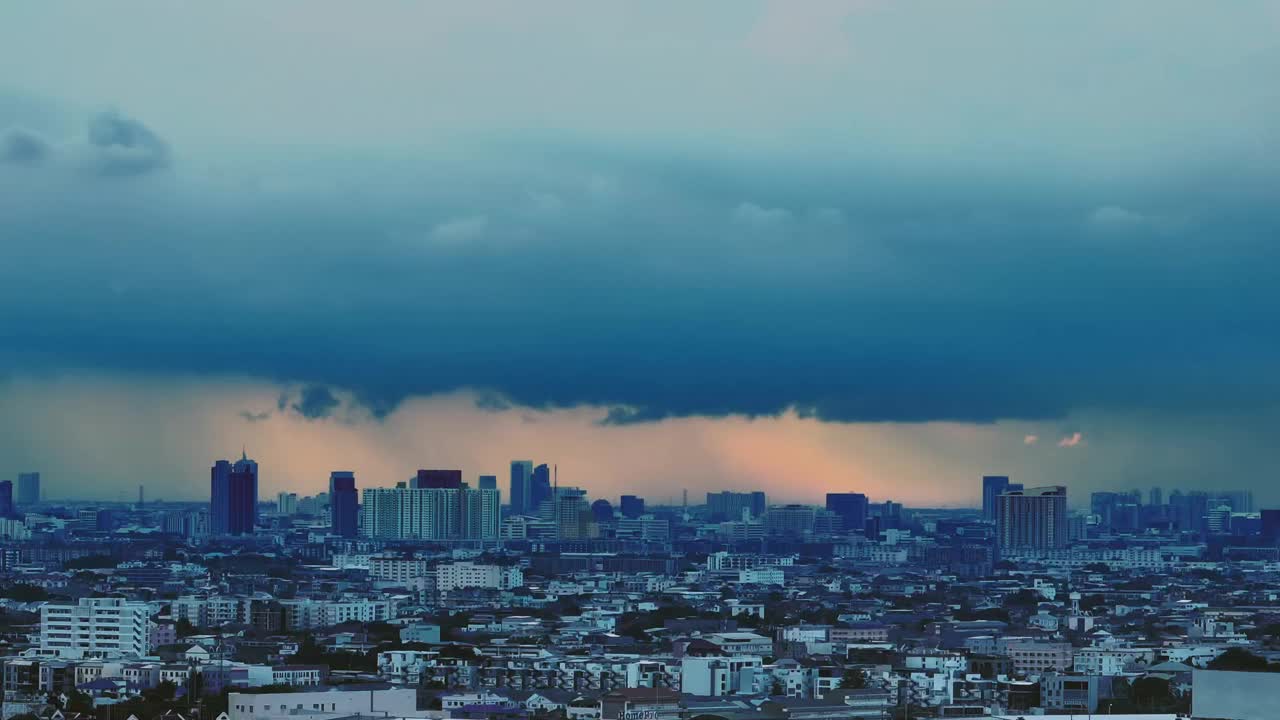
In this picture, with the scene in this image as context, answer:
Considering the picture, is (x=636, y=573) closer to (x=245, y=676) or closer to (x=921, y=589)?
(x=921, y=589)

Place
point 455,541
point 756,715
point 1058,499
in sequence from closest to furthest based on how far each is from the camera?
point 756,715 → point 1058,499 → point 455,541

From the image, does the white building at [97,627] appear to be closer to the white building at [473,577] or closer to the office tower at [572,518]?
the white building at [473,577]

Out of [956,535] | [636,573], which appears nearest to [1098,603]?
[636,573]

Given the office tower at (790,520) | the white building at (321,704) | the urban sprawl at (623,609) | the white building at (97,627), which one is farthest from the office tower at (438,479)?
the white building at (321,704)

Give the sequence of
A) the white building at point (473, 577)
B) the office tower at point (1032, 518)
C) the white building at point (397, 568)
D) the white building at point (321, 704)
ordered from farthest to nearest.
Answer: the office tower at point (1032, 518) → the white building at point (397, 568) → the white building at point (473, 577) → the white building at point (321, 704)

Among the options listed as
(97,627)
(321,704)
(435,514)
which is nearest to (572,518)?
(435,514)

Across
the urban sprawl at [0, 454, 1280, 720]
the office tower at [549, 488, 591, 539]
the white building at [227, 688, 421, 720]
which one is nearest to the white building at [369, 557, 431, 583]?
the urban sprawl at [0, 454, 1280, 720]
